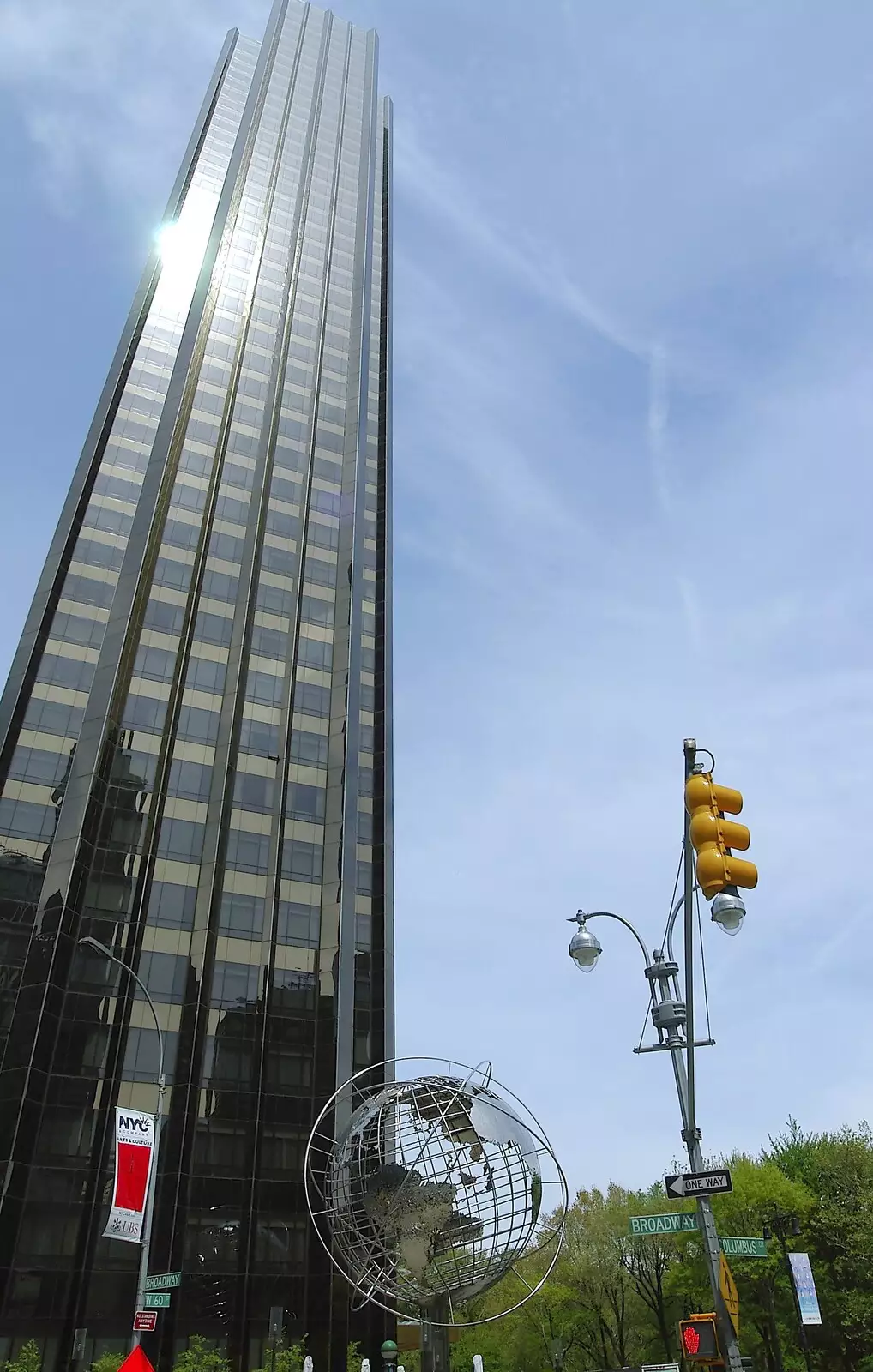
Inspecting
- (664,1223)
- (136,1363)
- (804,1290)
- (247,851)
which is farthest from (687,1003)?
(247,851)

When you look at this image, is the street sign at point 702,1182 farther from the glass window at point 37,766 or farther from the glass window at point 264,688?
the glass window at point 264,688

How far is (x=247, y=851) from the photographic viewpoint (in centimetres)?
5494

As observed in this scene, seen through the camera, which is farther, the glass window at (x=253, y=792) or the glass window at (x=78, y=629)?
the glass window at (x=78, y=629)

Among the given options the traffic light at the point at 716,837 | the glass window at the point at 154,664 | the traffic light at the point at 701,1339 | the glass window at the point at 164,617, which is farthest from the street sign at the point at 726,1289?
the glass window at the point at 164,617

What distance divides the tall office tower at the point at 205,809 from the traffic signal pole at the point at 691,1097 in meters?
35.6

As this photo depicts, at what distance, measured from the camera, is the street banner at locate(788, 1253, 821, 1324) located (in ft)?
91.1

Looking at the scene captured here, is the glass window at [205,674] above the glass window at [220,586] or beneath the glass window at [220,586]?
beneath

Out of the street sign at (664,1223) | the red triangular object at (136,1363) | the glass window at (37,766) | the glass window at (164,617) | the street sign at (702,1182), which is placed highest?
the glass window at (164,617)

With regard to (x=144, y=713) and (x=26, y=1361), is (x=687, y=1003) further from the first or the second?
(x=144, y=713)

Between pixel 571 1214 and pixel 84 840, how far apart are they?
40742mm

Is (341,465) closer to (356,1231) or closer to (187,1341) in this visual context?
(187,1341)

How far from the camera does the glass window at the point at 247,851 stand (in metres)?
54.3

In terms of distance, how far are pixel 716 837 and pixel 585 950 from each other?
562cm

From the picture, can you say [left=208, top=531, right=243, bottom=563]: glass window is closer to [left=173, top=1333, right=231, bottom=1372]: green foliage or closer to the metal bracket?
[left=173, top=1333, right=231, bottom=1372]: green foliage
